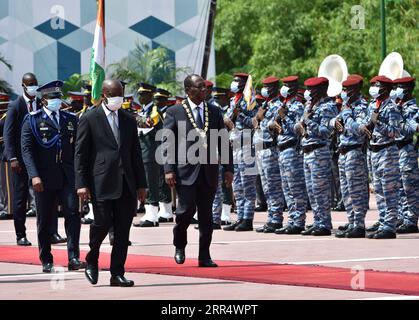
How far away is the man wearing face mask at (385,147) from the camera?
16.9 metres

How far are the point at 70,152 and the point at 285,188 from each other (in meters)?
5.21

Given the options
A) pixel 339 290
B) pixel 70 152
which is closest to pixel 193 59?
pixel 70 152

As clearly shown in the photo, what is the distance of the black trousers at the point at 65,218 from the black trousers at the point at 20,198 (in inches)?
108

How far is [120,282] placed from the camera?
11.9 meters

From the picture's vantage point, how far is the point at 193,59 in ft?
135

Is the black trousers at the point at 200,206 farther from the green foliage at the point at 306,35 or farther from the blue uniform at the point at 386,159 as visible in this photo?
the green foliage at the point at 306,35

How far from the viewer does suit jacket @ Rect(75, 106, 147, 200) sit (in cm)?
1205

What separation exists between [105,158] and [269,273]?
6.91ft

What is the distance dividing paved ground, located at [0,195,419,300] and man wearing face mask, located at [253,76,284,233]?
0.40 metres

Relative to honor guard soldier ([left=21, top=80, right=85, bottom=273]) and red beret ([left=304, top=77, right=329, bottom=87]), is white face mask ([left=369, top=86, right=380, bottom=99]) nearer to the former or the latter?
red beret ([left=304, top=77, right=329, bottom=87])

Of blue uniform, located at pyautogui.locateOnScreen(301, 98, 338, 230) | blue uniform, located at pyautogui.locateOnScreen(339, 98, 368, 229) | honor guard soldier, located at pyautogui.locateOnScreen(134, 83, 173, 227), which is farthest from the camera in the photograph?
honor guard soldier, located at pyautogui.locateOnScreen(134, 83, 173, 227)

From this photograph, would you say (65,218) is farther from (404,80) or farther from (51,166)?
(404,80)

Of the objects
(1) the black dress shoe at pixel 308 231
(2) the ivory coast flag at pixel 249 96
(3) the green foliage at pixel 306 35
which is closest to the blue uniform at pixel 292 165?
(1) the black dress shoe at pixel 308 231

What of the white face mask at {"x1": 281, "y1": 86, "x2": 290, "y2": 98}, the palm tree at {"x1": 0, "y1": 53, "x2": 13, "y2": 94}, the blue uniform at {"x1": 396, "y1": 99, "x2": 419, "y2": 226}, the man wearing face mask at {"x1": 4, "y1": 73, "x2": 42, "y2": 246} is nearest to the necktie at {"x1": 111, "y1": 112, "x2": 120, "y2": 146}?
the man wearing face mask at {"x1": 4, "y1": 73, "x2": 42, "y2": 246}
